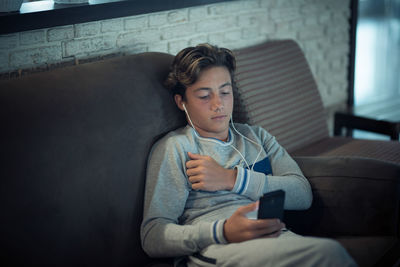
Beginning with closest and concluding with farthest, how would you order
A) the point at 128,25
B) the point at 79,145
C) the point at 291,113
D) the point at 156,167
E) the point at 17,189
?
the point at 17,189, the point at 79,145, the point at 156,167, the point at 128,25, the point at 291,113

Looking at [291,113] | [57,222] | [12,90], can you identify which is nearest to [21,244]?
[57,222]

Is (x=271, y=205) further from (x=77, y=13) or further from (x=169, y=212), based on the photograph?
(x=77, y=13)

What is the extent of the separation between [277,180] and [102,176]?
0.60 m

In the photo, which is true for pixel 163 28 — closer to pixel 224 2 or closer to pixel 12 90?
pixel 224 2

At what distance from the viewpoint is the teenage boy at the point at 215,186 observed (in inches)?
49.6

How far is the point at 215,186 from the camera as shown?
4.84 feet

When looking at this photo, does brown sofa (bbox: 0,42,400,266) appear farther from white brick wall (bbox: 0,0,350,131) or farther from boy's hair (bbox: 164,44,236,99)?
white brick wall (bbox: 0,0,350,131)

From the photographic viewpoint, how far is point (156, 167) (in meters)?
1.47

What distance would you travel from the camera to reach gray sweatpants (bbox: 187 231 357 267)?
1.20 meters

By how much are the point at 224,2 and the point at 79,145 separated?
47.8 inches

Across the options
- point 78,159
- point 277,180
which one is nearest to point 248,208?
point 277,180

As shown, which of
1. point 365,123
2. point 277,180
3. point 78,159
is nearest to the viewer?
point 78,159

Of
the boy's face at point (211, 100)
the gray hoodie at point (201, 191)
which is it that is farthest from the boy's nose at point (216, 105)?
the gray hoodie at point (201, 191)

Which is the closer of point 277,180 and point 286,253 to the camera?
point 286,253
